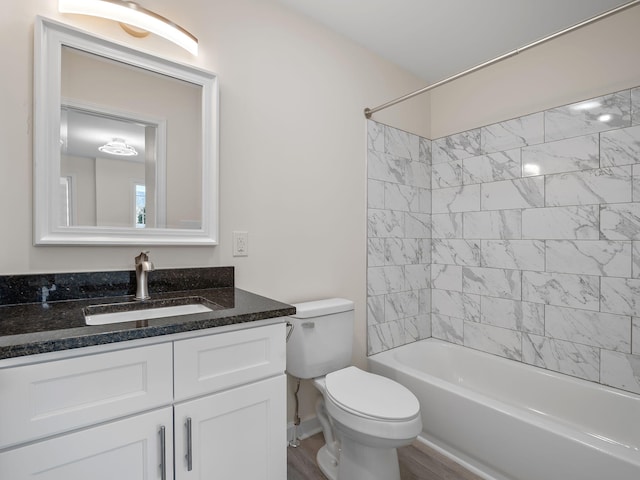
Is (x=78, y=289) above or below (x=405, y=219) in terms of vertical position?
below

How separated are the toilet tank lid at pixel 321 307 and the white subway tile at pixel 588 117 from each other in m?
1.61

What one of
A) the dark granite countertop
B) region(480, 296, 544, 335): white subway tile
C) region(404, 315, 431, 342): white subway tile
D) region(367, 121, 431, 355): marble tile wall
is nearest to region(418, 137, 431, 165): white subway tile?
region(367, 121, 431, 355): marble tile wall

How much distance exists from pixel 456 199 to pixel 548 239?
68 centimetres

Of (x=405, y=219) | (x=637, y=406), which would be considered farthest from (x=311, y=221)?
(x=637, y=406)

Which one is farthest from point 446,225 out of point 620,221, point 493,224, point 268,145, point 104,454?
point 104,454

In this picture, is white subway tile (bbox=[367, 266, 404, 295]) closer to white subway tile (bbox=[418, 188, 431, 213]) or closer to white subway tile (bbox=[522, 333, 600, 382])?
white subway tile (bbox=[418, 188, 431, 213])

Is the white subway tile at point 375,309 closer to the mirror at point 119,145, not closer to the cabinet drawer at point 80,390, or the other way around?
the mirror at point 119,145

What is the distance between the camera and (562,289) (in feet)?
6.61

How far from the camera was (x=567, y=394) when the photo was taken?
1.92 meters

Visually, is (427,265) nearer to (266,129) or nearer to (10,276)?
(266,129)

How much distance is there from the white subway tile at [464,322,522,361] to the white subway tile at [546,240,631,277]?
0.51 metres

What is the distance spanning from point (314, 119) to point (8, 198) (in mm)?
1465

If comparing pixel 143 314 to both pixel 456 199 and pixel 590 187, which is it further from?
pixel 590 187

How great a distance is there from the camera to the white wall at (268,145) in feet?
3.97
